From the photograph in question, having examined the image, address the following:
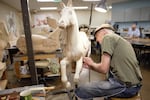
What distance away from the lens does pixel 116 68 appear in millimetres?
1786

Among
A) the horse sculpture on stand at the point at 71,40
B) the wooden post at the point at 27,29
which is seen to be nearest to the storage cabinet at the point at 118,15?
the horse sculpture on stand at the point at 71,40

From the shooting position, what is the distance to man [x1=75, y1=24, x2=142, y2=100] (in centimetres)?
176

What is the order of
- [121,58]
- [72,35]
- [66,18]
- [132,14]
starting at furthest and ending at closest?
1. [132,14]
2. [121,58]
3. [72,35]
4. [66,18]

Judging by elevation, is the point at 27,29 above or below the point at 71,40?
above

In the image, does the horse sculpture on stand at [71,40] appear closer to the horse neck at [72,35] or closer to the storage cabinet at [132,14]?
the horse neck at [72,35]

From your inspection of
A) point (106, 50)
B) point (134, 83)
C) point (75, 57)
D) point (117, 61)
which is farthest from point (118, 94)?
point (75, 57)

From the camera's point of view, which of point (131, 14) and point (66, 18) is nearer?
point (66, 18)

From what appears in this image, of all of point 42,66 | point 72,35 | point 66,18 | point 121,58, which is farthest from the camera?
point 42,66

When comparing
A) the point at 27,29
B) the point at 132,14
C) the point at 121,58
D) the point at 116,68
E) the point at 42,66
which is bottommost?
the point at 42,66

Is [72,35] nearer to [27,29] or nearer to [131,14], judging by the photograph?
[27,29]

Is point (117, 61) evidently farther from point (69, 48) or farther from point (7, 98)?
point (7, 98)

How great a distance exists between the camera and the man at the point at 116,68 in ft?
5.79

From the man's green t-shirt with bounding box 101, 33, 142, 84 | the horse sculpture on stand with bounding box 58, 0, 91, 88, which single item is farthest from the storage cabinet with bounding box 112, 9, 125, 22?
the horse sculpture on stand with bounding box 58, 0, 91, 88

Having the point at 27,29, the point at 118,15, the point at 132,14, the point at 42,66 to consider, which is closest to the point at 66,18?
the point at 27,29
